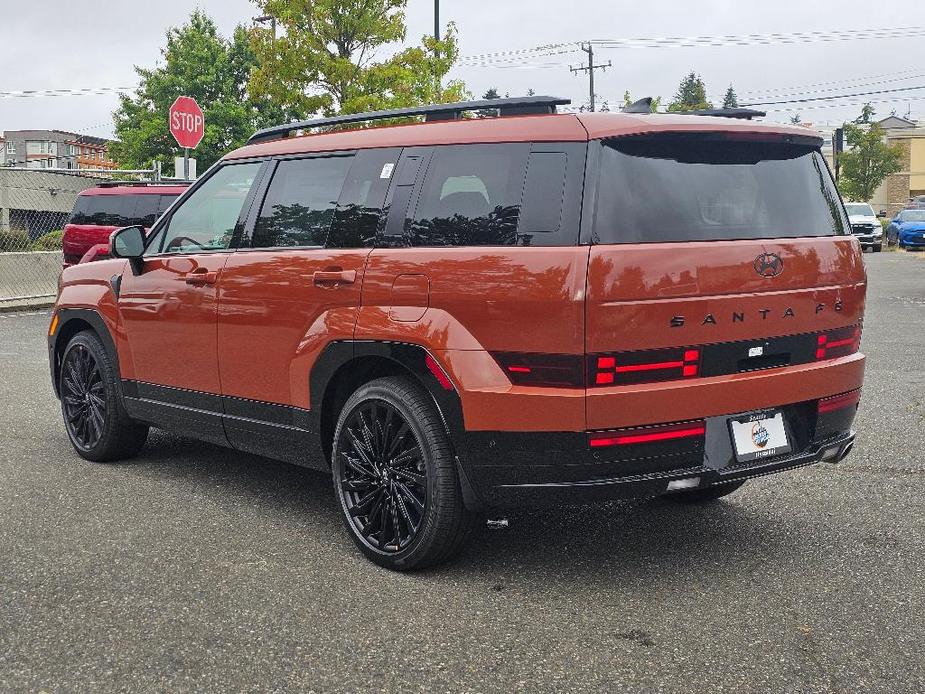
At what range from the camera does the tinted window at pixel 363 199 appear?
4.58 meters

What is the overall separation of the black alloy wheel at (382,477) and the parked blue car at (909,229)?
117ft

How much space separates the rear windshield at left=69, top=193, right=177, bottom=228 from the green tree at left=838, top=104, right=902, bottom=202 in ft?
212

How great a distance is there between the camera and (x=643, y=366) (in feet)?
12.6

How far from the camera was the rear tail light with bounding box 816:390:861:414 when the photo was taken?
14.4 ft

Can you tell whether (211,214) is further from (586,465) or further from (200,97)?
(200,97)

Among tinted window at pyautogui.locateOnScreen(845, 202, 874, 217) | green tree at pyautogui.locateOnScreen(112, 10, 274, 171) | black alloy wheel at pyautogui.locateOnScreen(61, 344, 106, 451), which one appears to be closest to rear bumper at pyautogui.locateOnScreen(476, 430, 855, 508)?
Result: black alloy wheel at pyautogui.locateOnScreen(61, 344, 106, 451)

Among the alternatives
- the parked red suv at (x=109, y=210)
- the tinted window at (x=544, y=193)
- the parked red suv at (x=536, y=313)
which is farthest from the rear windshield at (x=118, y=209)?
the tinted window at (x=544, y=193)

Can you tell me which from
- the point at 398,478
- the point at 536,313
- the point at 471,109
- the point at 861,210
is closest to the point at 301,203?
the point at 471,109

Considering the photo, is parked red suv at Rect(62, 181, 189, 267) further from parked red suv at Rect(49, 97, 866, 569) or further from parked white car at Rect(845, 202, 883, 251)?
parked white car at Rect(845, 202, 883, 251)

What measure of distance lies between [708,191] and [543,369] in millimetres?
975

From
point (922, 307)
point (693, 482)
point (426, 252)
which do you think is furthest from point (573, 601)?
point (922, 307)

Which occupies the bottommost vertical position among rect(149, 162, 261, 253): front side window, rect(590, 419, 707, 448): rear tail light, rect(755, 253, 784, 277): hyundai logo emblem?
rect(590, 419, 707, 448): rear tail light

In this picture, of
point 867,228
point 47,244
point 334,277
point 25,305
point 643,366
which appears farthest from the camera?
point 867,228

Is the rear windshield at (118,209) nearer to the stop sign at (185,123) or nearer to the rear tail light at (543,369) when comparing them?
the stop sign at (185,123)
